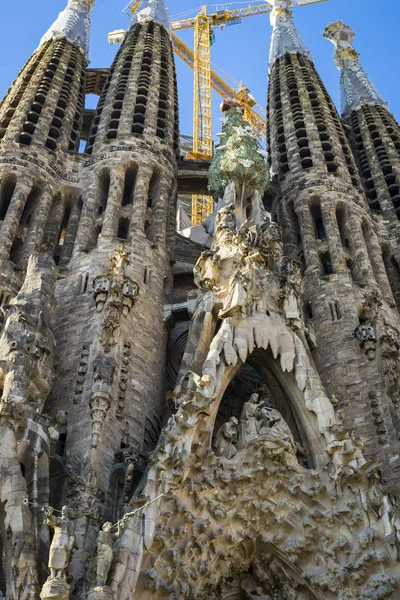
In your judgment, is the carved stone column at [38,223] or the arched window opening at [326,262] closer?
the carved stone column at [38,223]

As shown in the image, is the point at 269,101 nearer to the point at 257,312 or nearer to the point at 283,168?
the point at 283,168

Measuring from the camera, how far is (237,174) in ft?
73.0

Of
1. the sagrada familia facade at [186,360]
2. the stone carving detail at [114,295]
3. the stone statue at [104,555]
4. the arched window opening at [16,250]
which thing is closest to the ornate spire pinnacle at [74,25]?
the sagrada familia facade at [186,360]

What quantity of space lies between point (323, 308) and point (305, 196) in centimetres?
521

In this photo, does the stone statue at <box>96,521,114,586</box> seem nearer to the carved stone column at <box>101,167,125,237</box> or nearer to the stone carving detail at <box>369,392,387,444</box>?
the stone carving detail at <box>369,392,387,444</box>

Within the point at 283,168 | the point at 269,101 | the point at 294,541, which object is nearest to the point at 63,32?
the point at 269,101

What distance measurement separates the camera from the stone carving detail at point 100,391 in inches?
606

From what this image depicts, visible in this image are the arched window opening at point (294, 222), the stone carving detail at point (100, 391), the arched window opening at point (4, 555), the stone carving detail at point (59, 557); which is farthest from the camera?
the arched window opening at point (294, 222)

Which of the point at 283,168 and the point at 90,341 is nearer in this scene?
the point at 90,341

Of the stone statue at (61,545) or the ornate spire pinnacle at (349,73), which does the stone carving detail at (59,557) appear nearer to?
the stone statue at (61,545)

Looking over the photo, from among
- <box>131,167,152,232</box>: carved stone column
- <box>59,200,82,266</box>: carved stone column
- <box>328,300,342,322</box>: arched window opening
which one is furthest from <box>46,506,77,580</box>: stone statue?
<box>131,167,152,232</box>: carved stone column

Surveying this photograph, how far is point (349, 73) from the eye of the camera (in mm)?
35562

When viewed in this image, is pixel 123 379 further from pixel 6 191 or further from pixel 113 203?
pixel 6 191

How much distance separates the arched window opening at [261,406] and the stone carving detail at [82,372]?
2712 millimetres
